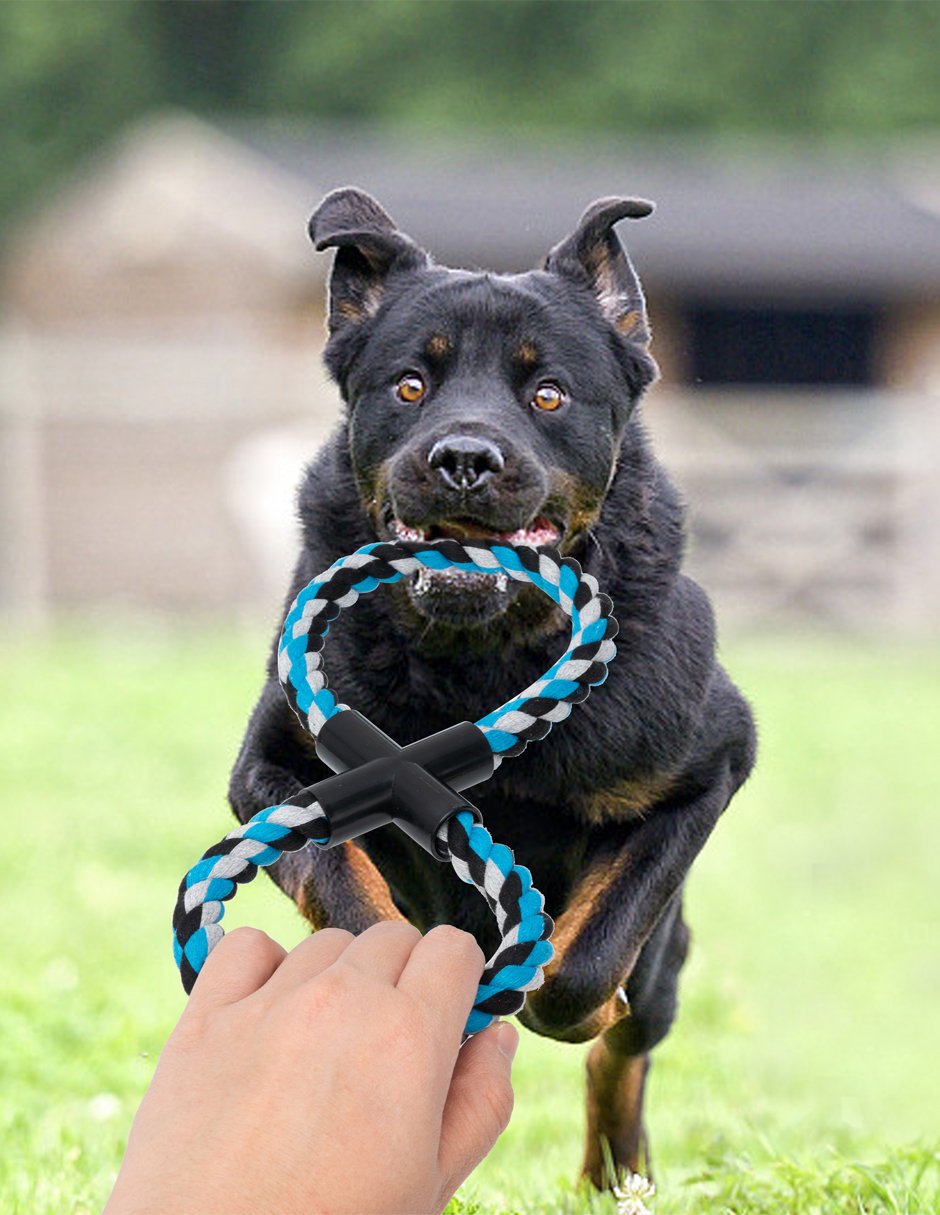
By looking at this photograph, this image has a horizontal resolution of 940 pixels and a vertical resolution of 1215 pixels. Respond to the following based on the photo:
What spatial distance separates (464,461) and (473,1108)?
1.38 meters

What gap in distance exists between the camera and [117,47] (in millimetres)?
37938

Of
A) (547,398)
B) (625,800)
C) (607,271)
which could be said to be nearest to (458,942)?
(625,800)

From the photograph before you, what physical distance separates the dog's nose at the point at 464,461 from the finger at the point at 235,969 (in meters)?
1.29

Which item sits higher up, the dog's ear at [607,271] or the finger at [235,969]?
the finger at [235,969]

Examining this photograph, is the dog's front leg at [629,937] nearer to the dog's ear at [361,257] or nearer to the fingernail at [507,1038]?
the fingernail at [507,1038]

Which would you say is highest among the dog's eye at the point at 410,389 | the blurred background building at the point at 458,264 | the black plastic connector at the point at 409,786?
the black plastic connector at the point at 409,786

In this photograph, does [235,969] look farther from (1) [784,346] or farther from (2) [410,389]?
(1) [784,346]

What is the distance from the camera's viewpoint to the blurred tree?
36.9 meters

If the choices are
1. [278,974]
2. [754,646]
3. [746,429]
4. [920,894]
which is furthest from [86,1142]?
[746,429]

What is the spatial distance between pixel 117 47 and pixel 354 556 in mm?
37355

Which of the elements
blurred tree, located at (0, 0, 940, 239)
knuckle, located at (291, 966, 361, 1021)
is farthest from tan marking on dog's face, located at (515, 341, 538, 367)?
blurred tree, located at (0, 0, 940, 239)

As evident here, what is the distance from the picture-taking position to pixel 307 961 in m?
1.97

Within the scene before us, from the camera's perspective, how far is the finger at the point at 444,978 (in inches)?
75.9

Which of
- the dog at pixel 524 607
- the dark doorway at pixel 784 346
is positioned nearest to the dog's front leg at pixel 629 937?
the dog at pixel 524 607
